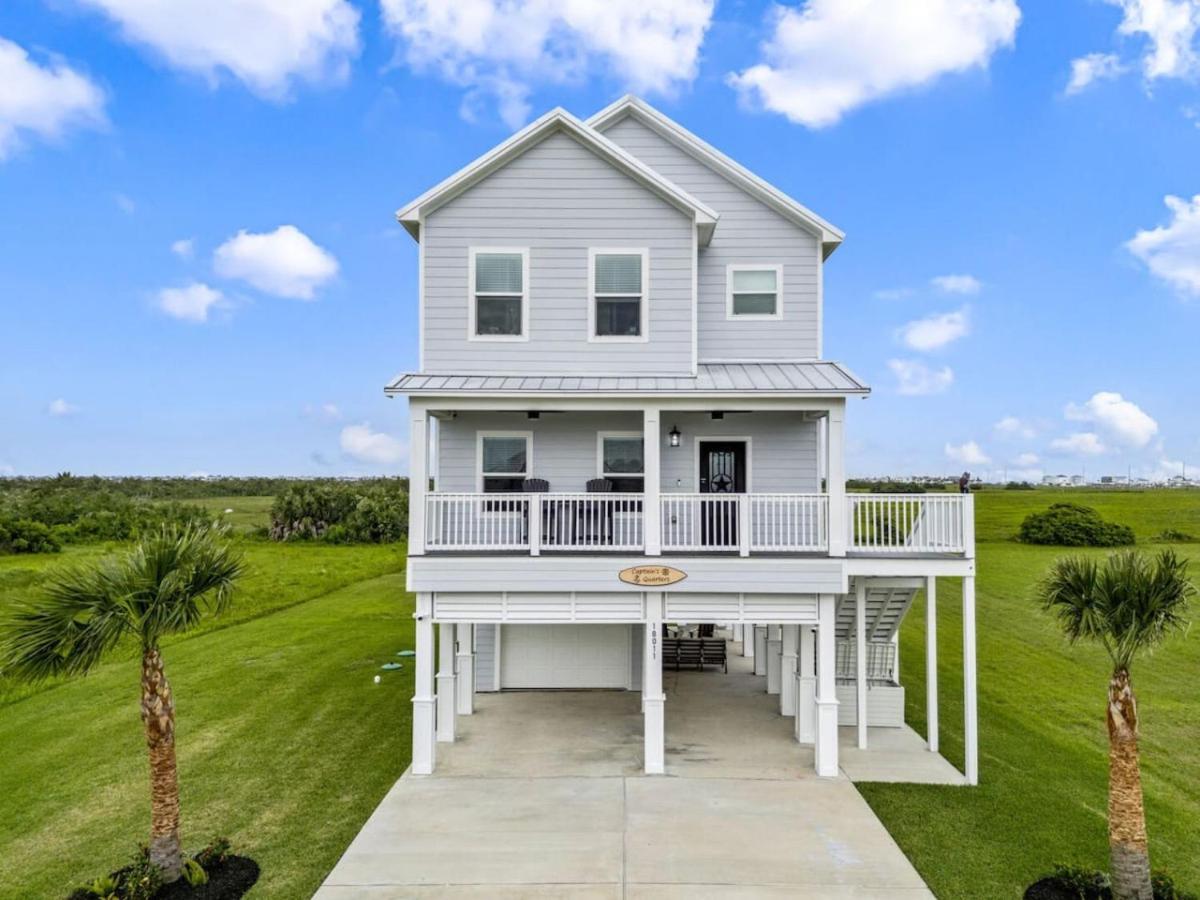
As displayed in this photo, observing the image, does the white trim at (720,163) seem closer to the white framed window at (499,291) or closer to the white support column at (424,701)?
the white framed window at (499,291)

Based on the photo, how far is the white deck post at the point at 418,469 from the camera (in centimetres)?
1034

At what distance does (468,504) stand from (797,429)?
637 centimetres

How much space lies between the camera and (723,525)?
11.4 metres

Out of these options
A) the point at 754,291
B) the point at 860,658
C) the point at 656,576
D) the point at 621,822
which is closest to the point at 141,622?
the point at 621,822

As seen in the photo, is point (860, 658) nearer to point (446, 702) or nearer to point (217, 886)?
point (446, 702)

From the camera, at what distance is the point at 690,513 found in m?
Result: 12.1

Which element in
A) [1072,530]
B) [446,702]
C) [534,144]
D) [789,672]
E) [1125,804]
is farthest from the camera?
[1072,530]

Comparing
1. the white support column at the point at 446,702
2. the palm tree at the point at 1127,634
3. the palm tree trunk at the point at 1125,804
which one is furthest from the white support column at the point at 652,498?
the palm tree trunk at the point at 1125,804

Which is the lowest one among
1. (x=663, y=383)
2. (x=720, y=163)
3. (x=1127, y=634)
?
(x=1127, y=634)

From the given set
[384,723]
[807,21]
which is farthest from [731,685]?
[807,21]

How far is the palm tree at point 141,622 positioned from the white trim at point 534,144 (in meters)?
6.93

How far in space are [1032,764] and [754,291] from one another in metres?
9.53

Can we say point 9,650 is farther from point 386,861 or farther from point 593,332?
point 593,332

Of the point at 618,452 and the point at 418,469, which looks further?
the point at 618,452
